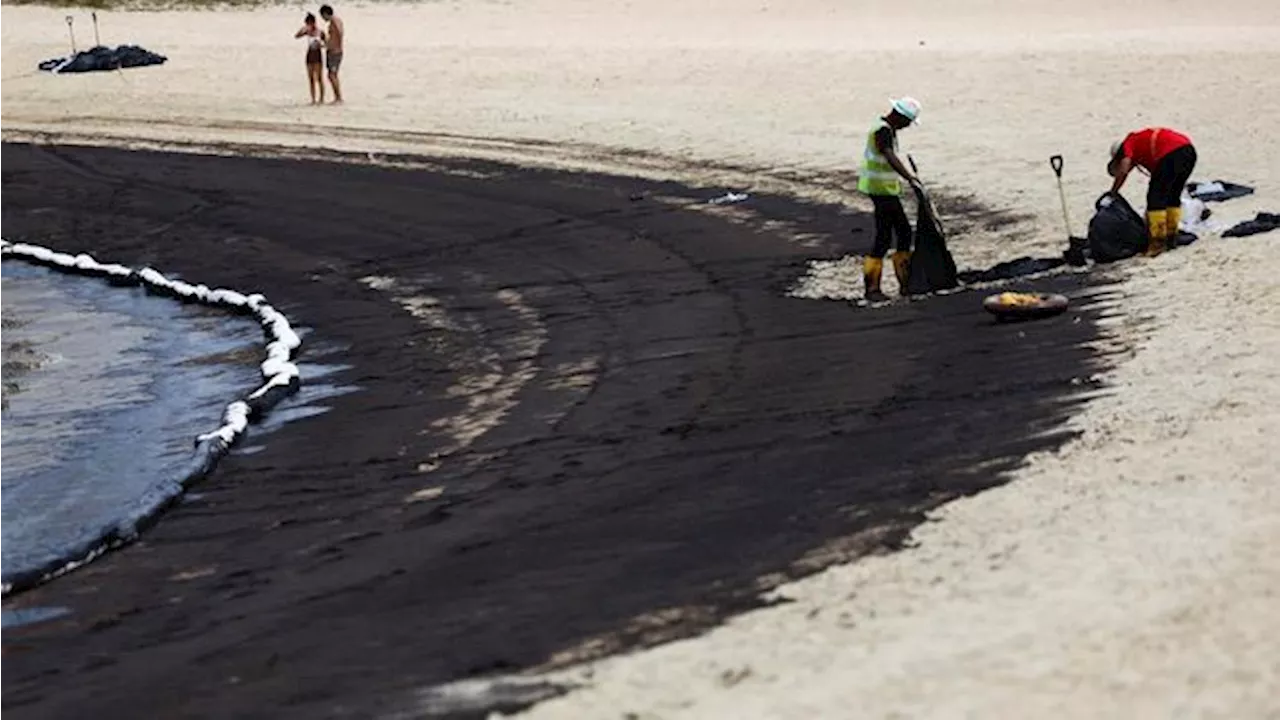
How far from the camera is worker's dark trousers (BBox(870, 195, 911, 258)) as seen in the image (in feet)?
61.4

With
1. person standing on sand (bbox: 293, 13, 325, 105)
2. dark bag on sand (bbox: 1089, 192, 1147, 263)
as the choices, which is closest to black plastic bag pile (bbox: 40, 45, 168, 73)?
person standing on sand (bbox: 293, 13, 325, 105)

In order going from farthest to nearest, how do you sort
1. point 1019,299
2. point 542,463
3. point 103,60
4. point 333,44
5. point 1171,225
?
point 103,60
point 333,44
point 1171,225
point 1019,299
point 542,463

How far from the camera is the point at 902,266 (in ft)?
62.1

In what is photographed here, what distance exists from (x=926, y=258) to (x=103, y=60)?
84.0 ft

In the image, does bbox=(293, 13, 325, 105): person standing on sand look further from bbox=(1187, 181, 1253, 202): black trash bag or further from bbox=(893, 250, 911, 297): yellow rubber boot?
bbox=(893, 250, 911, 297): yellow rubber boot

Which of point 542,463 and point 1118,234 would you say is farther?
point 1118,234

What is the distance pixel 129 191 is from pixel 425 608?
2076 centimetres

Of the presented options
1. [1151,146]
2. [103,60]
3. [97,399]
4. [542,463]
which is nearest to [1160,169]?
[1151,146]

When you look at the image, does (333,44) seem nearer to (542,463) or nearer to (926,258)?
(926,258)

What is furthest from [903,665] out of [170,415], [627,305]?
[627,305]

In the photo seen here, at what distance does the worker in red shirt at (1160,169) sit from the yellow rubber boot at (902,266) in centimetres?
174

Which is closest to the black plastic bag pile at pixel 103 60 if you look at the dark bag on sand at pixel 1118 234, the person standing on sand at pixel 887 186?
the person standing on sand at pixel 887 186

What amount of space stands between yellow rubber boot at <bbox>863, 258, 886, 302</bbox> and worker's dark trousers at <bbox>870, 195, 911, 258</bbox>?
0.07 meters

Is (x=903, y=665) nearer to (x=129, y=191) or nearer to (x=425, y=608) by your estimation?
(x=425, y=608)
